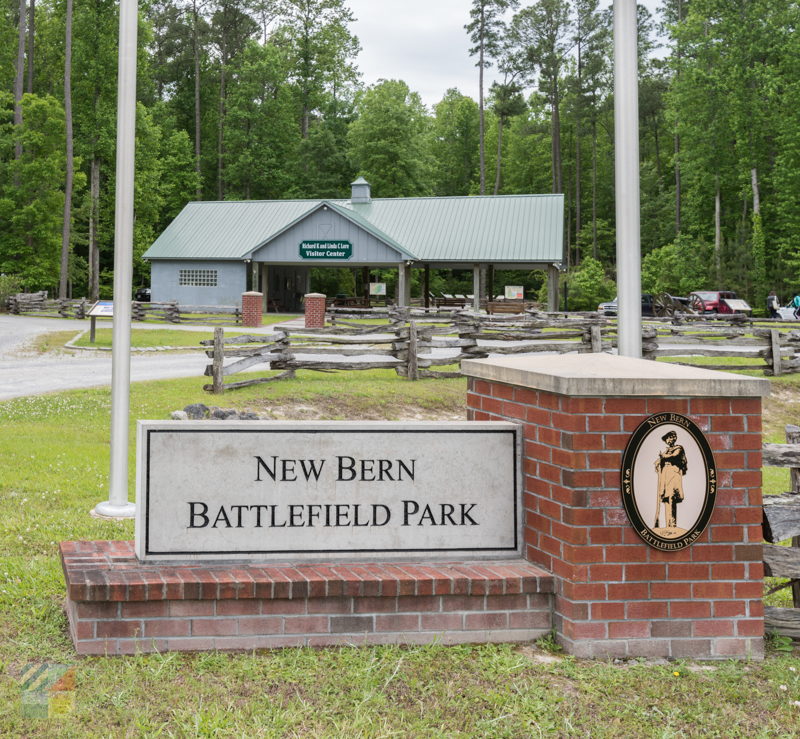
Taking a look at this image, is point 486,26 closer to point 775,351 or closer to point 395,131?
point 395,131

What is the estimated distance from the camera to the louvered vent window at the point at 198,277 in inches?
1628

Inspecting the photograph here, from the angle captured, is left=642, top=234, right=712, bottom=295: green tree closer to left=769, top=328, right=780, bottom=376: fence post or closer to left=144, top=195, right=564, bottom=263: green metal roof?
left=144, top=195, right=564, bottom=263: green metal roof

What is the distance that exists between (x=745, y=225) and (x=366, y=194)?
22183mm

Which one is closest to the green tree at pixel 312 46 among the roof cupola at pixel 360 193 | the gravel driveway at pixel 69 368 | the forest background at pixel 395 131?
the forest background at pixel 395 131

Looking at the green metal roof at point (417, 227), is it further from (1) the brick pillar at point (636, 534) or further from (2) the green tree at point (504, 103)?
(1) the brick pillar at point (636, 534)

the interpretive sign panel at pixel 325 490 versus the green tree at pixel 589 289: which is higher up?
the green tree at pixel 589 289

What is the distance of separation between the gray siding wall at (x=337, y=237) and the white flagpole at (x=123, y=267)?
106 ft

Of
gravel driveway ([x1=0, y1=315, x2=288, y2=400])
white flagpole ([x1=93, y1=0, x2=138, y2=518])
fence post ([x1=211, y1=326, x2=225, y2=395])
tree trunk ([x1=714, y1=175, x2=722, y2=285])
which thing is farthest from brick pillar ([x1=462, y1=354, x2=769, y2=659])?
tree trunk ([x1=714, y1=175, x2=722, y2=285])

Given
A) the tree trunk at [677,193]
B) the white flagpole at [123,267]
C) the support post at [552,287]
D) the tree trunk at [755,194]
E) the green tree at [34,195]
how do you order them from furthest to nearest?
the tree trunk at [677,193] < the tree trunk at [755,194] < the green tree at [34,195] < the support post at [552,287] < the white flagpole at [123,267]

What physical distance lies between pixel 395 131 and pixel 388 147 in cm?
121

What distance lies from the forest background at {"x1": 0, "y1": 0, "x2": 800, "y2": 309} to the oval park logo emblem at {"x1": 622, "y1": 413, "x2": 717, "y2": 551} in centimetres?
3787

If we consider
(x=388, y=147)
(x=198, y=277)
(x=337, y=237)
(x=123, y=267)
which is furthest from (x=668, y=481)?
(x=388, y=147)

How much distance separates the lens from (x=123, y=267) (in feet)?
22.6

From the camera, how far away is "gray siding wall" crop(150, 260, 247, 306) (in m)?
40.9
